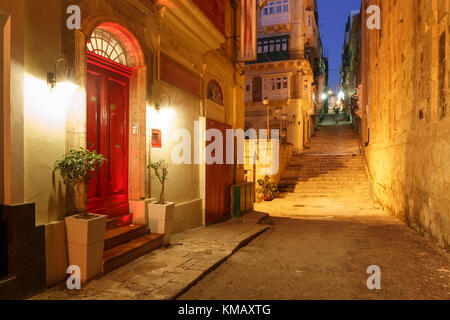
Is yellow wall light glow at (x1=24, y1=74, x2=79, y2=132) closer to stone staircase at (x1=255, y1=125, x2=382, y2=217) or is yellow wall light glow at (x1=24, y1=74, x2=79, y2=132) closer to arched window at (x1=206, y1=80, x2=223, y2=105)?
arched window at (x1=206, y1=80, x2=223, y2=105)

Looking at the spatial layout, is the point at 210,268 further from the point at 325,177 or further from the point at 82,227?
the point at 325,177

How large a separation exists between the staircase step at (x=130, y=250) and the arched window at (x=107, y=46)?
139 inches

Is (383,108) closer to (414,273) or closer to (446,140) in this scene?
(446,140)

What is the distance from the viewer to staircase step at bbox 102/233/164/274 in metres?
4.75

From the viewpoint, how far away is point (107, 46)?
588 cm

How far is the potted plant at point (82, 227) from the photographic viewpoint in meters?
4.23

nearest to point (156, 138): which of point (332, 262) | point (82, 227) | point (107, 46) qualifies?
point (107, 46)

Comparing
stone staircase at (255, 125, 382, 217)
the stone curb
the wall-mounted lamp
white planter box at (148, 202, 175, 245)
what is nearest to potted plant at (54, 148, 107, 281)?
the wall-mounted lamp

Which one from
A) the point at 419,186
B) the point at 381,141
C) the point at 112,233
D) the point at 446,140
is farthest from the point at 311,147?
the point at 112,233

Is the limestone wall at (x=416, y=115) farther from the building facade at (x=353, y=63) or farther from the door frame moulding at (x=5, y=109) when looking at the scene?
the building facade at (x=353, y=63)

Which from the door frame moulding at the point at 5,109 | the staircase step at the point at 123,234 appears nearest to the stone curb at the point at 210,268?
the staircase step at the point at 123,234

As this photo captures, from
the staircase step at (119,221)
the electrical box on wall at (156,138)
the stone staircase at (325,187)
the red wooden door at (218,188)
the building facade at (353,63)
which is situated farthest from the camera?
the building facade at (353,63)

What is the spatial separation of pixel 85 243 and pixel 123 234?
135 cm

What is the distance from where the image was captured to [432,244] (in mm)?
6645
